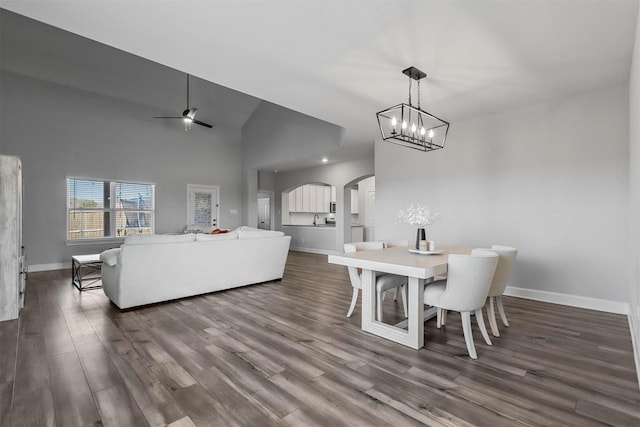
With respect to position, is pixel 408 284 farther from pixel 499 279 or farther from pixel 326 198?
pixel 326 198

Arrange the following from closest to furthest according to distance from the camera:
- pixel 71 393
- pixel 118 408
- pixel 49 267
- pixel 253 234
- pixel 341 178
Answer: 1. pixel 118 408
2. pixel 71 393
3. pixel 253 234
4. pixel 49 267
5. pixel 341 178

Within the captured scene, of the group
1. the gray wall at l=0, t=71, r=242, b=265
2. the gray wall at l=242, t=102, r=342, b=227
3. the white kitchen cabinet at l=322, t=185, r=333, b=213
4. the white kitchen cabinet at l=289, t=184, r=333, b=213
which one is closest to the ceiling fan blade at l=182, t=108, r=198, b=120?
the gray wall at l=242, t=102, r=342, b=227

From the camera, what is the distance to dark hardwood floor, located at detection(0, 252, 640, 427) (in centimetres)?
171

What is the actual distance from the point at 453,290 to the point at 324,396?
131cm

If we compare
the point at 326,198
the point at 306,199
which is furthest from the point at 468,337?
the point at 326,198

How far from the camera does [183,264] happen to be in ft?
Answer: 12.8

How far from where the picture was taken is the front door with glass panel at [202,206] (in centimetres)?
847

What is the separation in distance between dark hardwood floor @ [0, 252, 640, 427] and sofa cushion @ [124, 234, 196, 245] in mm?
808

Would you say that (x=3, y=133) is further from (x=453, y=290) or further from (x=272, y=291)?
(x=453, y=290)

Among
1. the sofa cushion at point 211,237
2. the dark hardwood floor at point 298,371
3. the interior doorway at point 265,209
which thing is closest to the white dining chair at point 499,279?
Answer: the dark hardwood floor at point 298,371

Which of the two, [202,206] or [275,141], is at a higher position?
[275,141]

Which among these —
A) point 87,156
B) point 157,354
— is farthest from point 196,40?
point 87,156

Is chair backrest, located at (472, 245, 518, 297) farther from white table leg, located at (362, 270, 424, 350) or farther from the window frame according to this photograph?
→ the window frame

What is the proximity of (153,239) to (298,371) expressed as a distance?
252cm
